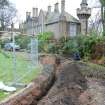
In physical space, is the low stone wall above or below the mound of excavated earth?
above

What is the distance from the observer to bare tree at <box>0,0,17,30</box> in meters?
42.1

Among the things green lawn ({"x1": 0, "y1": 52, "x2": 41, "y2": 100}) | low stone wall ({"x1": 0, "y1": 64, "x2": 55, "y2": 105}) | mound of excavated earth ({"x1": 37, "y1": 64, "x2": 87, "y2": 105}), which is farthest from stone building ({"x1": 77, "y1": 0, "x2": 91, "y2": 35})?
low stone wall ({"x1": 0, "y1": 64, "x2": 55, "y2": 105})

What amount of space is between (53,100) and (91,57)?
1192 centimetres

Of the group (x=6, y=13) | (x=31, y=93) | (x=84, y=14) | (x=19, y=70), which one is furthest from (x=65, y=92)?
(x=6, y=13)

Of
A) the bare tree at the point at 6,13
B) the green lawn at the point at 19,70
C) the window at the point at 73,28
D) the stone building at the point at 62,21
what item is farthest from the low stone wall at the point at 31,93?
the bare tree at the point at 6,13

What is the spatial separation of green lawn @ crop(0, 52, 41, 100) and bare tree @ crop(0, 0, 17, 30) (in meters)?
27.9

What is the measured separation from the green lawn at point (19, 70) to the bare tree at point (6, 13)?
27.9 meters

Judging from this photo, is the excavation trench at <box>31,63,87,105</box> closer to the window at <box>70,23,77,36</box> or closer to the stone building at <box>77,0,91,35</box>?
the stone building at <box>77,0,91,35</box>

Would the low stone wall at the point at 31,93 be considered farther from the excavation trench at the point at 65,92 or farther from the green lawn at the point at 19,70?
the green lawn at the point at 19,70

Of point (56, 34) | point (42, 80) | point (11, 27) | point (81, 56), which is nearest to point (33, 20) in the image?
point (11, 27)

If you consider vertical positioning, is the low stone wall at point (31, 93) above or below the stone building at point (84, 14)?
→ below

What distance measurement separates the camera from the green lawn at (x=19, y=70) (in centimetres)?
1043

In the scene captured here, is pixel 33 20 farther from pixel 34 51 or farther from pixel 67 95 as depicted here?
pixel 67 95

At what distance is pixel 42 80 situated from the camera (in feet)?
33.7
